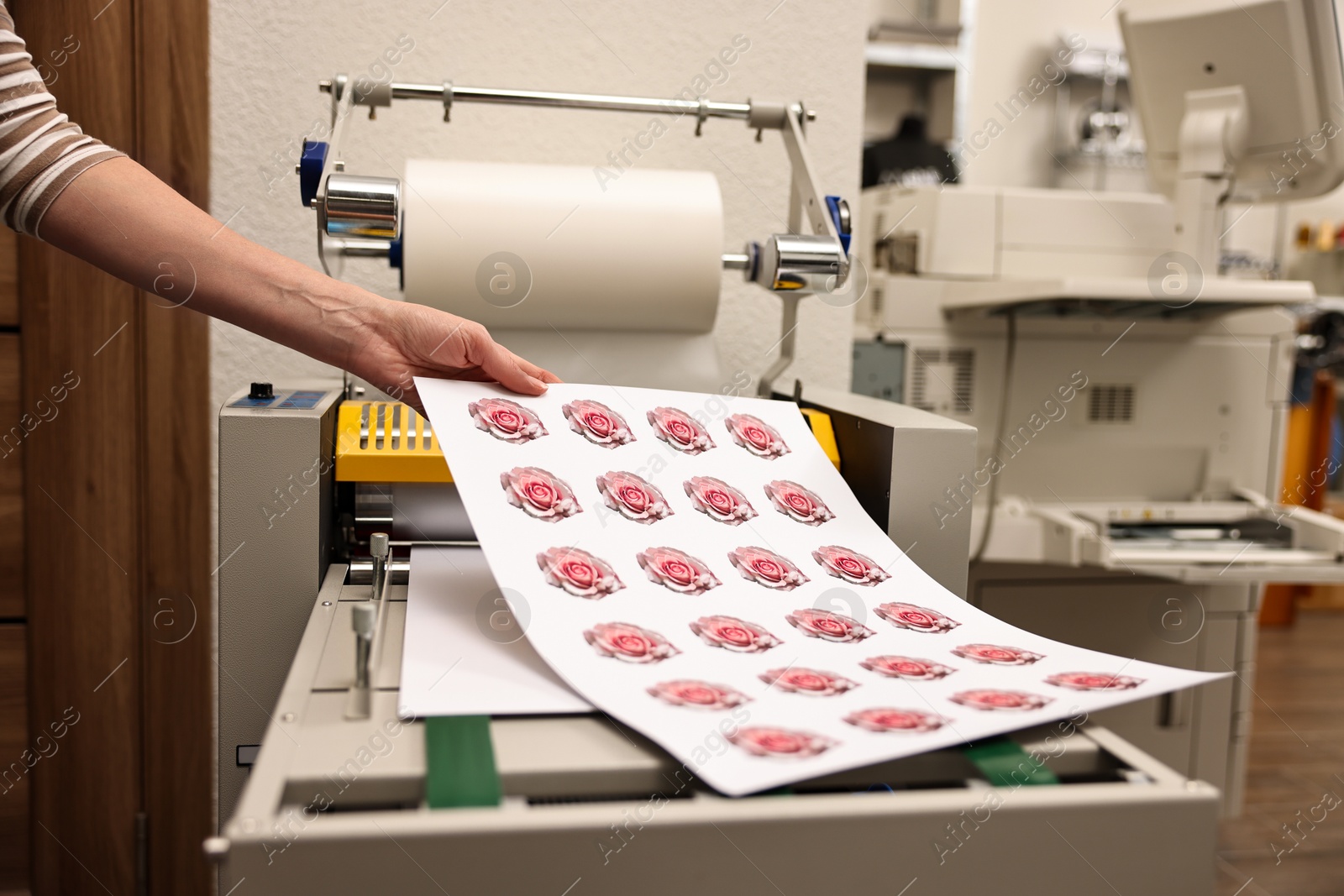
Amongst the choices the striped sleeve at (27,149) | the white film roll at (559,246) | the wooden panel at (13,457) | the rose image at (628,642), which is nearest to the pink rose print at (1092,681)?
the rose image at (628,642)

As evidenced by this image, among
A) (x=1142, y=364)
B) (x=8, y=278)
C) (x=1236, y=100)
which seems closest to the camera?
(x=8, y=278)

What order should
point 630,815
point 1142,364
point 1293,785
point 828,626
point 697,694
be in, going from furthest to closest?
1. point 1293,785
2. point 1142,364
3. point 828,626
4. point 697,694
5. point 630,815

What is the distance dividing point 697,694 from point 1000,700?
0.56 feet

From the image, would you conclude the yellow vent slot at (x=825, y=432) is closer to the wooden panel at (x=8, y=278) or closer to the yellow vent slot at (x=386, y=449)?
the yellow vent slot at (x=386, y=449)

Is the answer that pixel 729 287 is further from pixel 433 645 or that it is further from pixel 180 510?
pixel 433 645

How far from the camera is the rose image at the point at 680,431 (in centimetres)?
85

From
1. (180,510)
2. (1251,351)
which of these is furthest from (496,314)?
(1251,351)

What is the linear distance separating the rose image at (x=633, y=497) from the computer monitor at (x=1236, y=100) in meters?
1.43

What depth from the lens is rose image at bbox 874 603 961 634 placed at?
686 mm

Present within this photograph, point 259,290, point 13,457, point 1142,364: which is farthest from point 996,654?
point 1142,364

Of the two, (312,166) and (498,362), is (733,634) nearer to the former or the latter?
(498,362)

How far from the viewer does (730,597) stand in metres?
0.71

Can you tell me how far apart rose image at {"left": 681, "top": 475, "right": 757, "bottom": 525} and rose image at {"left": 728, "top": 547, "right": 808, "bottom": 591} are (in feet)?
0.14

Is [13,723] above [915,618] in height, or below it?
below
